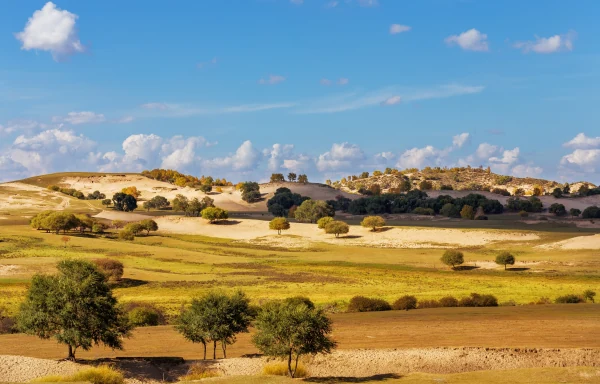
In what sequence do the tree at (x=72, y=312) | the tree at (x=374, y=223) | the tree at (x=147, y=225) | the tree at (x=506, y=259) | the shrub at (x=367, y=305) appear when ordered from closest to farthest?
the tree at (x=72, y=312), the shrub at (x=367, y=305), the tree at (x=506, y=259), the tree at (x=147, y=225), the tree at (x=374, y=223)

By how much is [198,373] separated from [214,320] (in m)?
4.82

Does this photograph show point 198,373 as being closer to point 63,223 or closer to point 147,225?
point 63,223

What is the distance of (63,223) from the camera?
13100 cm

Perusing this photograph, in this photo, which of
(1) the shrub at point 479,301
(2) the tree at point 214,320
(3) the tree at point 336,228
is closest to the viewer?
(2) the tree at point 214,320

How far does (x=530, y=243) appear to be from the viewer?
12519cm

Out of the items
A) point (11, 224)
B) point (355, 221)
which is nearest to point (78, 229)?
point (11, 224)

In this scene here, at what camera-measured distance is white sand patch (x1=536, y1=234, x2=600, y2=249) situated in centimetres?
11297

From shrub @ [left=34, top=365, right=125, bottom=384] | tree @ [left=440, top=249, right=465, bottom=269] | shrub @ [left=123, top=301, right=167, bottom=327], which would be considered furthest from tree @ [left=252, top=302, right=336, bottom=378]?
tree @ [left=440, top=249, right=465, bottom=269]

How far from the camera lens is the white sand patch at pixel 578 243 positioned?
112969 millimetres

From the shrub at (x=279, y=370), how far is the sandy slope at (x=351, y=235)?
92064 millimetres

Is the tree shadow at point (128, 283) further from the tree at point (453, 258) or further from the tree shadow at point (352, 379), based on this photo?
the tree shadow at point (352, 379)

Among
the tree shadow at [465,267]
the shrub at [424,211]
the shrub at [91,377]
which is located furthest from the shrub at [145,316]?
the shrub at [424,211]

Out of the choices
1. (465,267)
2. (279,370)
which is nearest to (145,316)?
(279,370)

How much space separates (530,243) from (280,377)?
3858 inches
